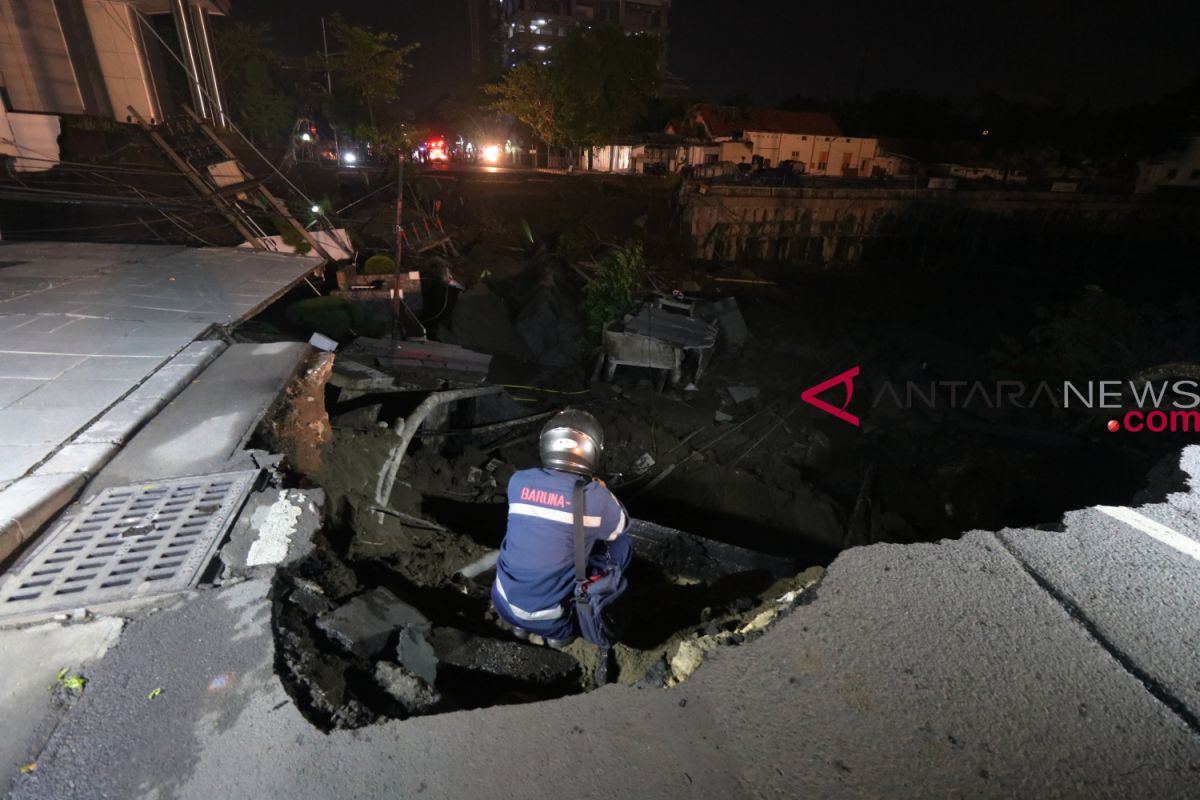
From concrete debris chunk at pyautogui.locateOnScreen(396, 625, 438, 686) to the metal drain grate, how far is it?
0.99 meters

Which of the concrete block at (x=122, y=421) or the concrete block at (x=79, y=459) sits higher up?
the concrete block at (x=122, y=421)

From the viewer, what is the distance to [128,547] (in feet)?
8.76

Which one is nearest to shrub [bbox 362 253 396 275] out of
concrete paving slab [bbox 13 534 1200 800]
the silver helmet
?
the silver helmet

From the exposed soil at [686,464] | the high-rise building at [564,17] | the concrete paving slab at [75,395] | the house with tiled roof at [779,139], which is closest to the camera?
the exposed soil at [686,464]

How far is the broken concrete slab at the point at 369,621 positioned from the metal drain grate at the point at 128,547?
670mm

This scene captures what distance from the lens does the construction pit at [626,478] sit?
2570 millimetres

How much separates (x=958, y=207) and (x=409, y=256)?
3005 centimetres

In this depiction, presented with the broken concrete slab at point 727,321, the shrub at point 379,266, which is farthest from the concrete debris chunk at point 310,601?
the broken concrete slab at point 727,321

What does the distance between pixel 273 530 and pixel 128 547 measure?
2.10ft

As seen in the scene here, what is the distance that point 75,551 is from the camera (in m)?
2.66

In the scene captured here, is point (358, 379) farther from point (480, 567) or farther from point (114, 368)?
point (480, 567)

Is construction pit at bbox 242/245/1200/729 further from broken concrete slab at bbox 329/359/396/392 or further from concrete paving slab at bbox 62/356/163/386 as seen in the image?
concrete paving slab at bbox 62/356/163/386

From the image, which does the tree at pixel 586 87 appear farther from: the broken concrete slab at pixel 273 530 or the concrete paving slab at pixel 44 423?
the broken concrete slab at pixel 273 530

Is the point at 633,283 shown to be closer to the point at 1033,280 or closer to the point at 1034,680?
the point at 1034,680
